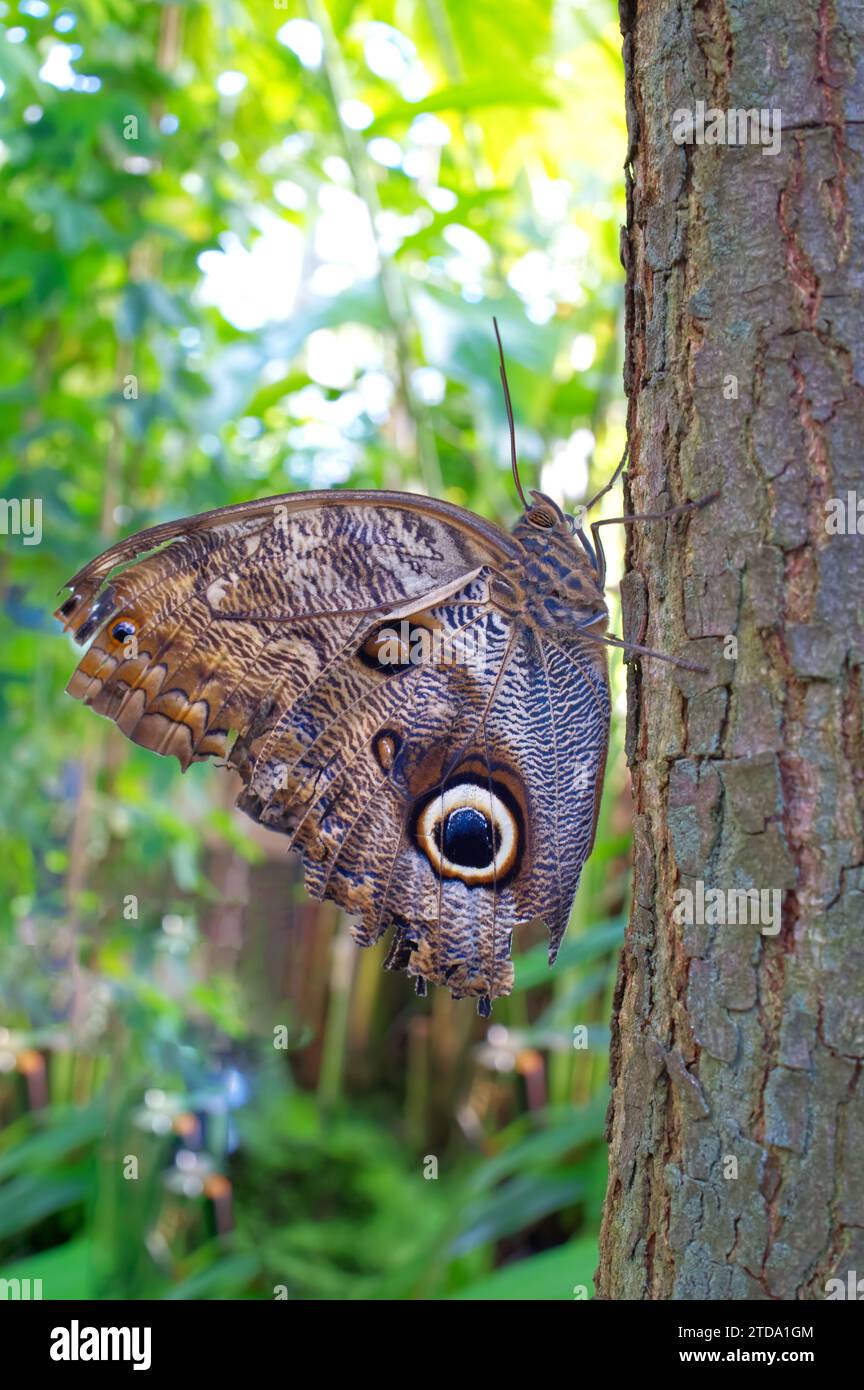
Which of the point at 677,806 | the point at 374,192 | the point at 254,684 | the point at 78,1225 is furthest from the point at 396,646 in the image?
the point at 78,1225

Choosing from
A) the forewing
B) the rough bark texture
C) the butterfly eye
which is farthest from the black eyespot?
the rough bark texture

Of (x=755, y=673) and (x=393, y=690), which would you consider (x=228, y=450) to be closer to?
(x=393, y=690)

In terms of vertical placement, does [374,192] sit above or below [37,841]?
above

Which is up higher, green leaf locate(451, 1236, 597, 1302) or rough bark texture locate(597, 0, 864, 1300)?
rough bark texture locate(597, 0, 864, 1300)

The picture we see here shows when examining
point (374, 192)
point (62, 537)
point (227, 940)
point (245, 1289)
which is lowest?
point (245, 1289)

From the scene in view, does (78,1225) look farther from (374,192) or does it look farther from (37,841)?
(374,192)

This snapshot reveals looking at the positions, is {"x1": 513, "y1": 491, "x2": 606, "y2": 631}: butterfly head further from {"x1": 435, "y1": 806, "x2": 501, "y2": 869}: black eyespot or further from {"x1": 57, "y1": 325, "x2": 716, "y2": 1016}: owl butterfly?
{"x1": 435, "y1": 806, "x2": 501, "y2": 869}: black eyespot
